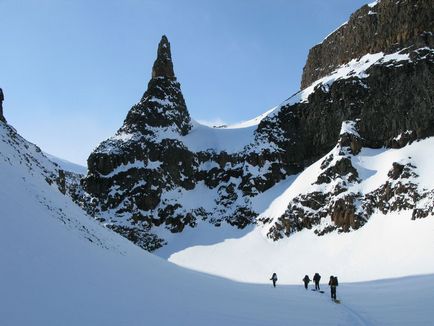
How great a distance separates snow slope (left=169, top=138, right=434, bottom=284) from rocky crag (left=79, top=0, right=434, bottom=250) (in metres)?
1.53

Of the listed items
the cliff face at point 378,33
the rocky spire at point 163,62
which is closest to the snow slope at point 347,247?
the cliff face at point 378,33

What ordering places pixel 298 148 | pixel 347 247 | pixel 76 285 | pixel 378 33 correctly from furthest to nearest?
1. pixel 298 148
2. pixel 378 33
3. pixel 347 247
4. pixel 76 285

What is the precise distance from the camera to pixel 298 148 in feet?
259

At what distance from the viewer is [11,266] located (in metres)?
10.3

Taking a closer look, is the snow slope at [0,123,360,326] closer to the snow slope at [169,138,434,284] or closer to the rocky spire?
the snow slope at [169,138,434,284]

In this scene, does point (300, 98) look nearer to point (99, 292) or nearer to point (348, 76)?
point (348, 76)

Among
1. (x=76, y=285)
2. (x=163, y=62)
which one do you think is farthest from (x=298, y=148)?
(x=76, y=285)

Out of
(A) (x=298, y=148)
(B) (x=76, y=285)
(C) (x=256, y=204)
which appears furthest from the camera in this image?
(A) (x=298, y=148)

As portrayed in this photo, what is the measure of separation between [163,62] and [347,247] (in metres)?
59.0

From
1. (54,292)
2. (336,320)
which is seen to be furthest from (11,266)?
(336,320)

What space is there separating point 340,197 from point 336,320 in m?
45.2

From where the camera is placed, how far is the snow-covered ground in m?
9.77

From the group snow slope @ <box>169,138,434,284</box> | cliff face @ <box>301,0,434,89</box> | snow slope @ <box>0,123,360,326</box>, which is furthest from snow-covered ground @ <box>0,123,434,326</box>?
cliff face @ <box>301,0,434,89</box>

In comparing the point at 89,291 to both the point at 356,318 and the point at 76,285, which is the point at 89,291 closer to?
the point at 76,285
